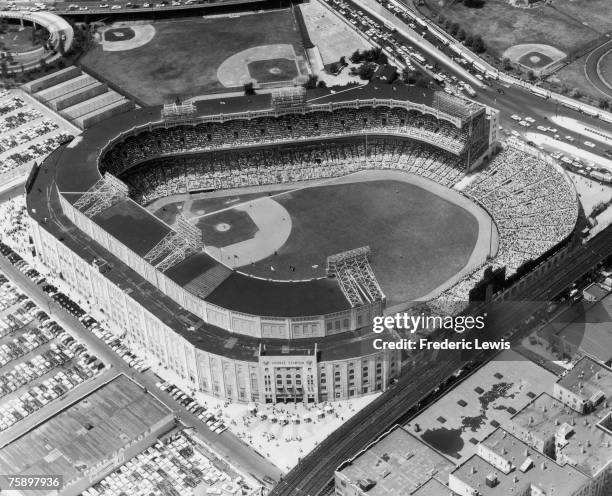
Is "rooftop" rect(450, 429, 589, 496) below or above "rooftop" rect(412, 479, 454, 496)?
Answer: above

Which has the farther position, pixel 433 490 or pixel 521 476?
pixel 433 490

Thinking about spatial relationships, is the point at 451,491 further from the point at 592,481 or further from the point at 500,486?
the point at 592,481

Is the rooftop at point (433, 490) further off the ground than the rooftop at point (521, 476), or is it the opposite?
the rooftop at point (521, 476)

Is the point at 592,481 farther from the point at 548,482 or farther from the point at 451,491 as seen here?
the point at 451,491

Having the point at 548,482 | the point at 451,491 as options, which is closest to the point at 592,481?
the point at 548,482

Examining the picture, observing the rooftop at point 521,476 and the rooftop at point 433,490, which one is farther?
the rooftop at point 433,490

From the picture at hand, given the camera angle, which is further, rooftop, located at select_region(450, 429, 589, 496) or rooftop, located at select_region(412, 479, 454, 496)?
rooftop, located at select_region(412, 479, 454, 496)

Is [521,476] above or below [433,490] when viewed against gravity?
above
